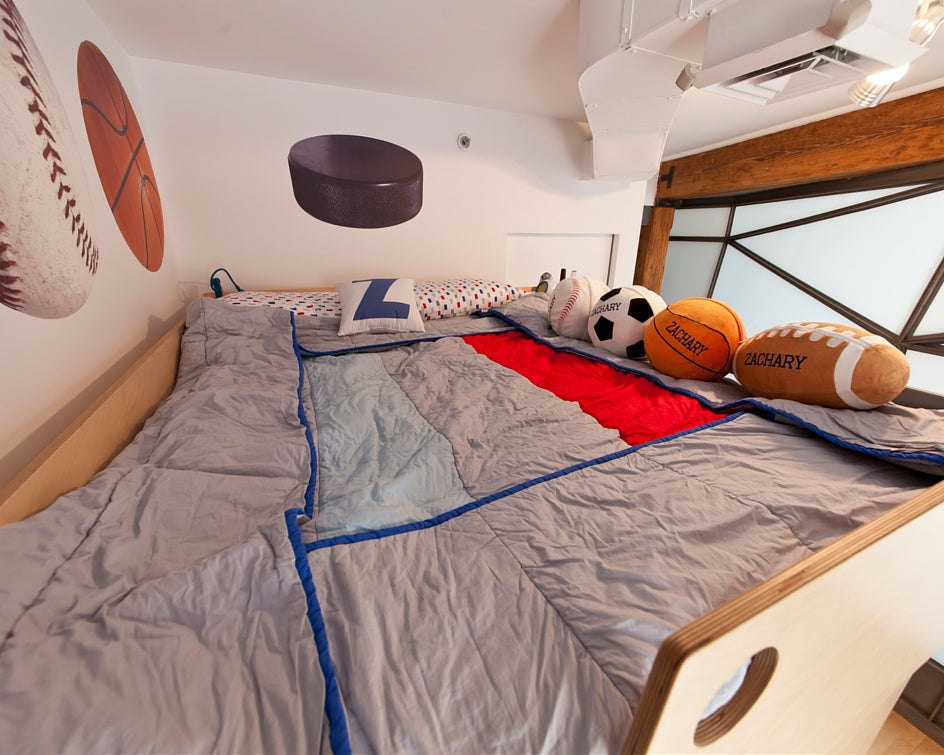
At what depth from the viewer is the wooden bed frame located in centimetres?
36

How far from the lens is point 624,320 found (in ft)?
5.15

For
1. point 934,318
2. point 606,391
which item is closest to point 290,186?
point 606,391

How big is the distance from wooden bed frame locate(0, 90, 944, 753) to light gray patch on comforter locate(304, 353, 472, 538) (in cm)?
Answer: 48

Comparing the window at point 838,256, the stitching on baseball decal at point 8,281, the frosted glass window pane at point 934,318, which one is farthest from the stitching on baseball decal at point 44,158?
the frosted glass window pane at point 934,318

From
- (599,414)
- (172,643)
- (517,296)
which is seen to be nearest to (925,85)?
(517,296)

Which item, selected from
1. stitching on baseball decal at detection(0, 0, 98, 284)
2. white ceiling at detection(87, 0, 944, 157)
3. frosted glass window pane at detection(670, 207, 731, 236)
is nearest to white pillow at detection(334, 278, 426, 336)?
stitching on baseball decal at detection(0, 0, 98, 284)

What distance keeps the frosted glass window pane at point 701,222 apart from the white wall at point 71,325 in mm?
4339

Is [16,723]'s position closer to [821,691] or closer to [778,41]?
[821,691]

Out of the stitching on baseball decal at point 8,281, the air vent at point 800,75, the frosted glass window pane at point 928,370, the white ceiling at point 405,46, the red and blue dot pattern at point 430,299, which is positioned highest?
the white ceiling at point 405,46

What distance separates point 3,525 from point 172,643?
406 mm

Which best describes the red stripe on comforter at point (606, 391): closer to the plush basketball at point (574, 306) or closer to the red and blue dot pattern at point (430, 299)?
the plush basketball at point (574, 306)

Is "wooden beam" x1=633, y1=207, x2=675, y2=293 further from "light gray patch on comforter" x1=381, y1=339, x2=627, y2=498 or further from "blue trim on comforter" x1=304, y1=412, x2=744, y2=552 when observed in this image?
"blue trim on comforter" x1=304, y1=412, x2=744, y2=552

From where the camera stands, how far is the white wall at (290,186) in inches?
77.5

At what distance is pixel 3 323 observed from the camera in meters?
0.83
